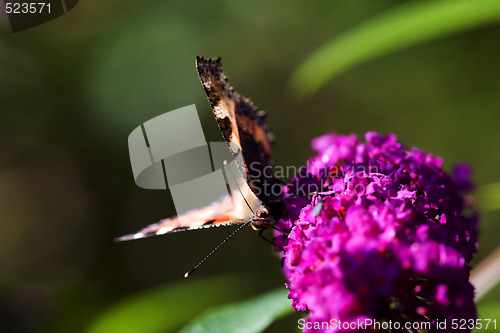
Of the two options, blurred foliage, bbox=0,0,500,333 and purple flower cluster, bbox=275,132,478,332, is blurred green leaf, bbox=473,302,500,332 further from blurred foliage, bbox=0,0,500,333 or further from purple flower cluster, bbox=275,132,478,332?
blurred foliage, bbox=0,0,500,333

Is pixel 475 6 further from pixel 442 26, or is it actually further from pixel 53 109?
pixel 53 109

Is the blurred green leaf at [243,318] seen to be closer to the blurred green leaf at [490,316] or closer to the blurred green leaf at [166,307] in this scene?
the blurred green leaf at [166,307]

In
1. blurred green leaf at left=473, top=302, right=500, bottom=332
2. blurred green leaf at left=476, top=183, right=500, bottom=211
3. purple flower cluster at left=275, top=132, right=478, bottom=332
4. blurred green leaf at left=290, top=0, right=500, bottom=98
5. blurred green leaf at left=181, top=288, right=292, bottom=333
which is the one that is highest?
blurred green leaf at left=290, top=0, right=500, bottom=98

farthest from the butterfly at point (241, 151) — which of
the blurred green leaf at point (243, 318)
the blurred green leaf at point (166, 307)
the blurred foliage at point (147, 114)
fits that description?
the blurred foliage at point (147, 114)

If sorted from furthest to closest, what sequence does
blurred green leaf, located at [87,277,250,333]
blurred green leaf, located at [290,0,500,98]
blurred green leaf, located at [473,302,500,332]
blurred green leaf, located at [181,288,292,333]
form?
blurred green leaf, located at [87,277,250,333]
blurred green leaf, located at [181,288,292,333]
blurred green leaf, located at [473,302,500,332]
blurred green leaf, located at [290,0,500,98]

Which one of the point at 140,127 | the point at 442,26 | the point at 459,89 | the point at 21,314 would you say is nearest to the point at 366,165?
the point at 442,26

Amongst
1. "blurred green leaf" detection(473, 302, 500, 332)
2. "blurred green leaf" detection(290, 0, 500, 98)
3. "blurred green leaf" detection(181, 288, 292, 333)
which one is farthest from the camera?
"blurred green leaf" detection(181, 288, 292, 333)

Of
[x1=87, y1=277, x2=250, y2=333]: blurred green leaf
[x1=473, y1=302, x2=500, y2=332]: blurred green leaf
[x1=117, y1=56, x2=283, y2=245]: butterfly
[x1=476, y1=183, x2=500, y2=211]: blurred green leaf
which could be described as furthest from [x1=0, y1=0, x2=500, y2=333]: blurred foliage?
[x1=117, y1=56, x2=283, y2=245]: butterfly
